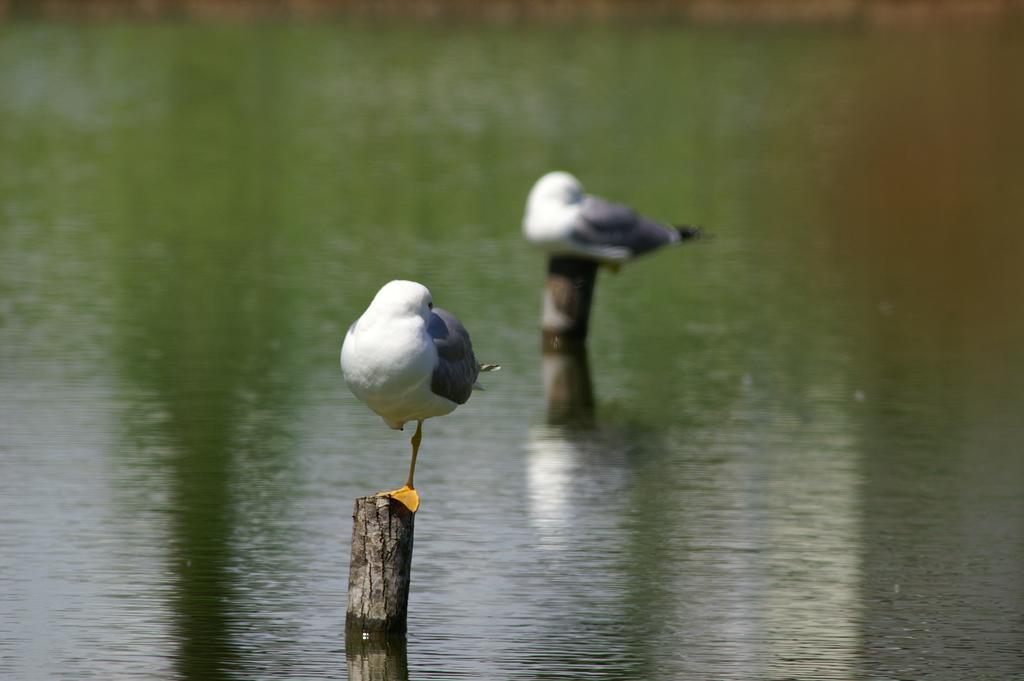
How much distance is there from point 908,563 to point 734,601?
1.12 metres

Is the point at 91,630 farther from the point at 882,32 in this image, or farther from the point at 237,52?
the point at 882,32

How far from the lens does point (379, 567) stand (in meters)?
8.67

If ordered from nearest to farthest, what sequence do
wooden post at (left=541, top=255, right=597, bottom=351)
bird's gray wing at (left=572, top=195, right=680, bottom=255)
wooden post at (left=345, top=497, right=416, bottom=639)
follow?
wooden post at (left=345, top=497, right=416, bottom=639) → bird's gray wing at (left=572, top=195, right=680, bottom=255) → wooden post at (left=541, top=255, right=597, bottom=351)

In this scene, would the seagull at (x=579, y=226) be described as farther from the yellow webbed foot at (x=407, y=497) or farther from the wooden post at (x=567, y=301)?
the yellow webbed foot at (x=407, y=497)

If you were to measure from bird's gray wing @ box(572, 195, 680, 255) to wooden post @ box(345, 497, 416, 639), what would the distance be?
6955 mm

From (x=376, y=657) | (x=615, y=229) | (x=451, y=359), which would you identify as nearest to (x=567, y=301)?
(x=615, y=229)

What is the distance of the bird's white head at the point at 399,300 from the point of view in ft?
27.8

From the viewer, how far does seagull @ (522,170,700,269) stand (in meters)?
15.5

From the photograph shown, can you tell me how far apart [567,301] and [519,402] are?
7.21 feet

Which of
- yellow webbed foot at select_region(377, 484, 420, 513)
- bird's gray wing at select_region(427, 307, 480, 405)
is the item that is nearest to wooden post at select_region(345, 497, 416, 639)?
yellow webbed foot at select_region(377, 484, 420, 513)

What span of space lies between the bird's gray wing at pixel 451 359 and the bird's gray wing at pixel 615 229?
6444mm

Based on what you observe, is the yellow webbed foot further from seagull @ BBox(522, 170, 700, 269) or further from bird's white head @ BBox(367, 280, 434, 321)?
seagull @ BBox(522, 170, 700, 269)

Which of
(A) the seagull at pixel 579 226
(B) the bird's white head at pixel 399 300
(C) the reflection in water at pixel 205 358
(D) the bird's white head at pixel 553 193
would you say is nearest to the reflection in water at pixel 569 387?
(A) the seagull at pixel 579 226

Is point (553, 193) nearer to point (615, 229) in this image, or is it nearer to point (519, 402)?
→ point (615, 229)
